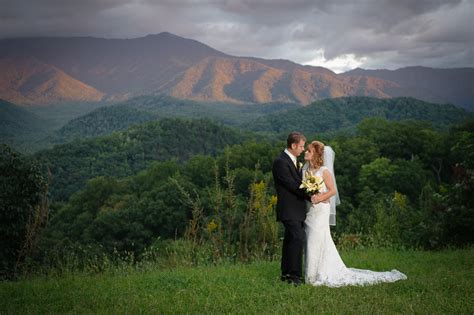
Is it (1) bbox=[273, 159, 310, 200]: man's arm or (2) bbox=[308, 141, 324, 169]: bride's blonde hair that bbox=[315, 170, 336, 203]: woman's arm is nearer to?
(2) bbox=[308, 141, 324, 169]: bride's blonde hair

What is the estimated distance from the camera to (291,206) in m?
6.22

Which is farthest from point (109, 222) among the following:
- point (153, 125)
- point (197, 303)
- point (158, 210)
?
point (153, 125)

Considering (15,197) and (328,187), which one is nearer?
(328,187)

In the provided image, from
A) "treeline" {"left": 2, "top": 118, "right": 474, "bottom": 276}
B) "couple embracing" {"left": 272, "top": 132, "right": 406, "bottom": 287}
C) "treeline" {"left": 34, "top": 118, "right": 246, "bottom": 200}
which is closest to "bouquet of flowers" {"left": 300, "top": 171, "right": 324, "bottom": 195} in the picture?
"couple embracing" {"left": 272, "top": 132, "right": 406, "bottom": 287}

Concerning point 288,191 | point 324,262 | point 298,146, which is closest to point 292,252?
point 324,262

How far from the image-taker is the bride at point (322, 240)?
20.5ft

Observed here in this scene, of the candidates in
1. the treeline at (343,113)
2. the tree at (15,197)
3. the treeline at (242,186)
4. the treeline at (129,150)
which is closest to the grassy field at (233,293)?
the treeline at (242,186)

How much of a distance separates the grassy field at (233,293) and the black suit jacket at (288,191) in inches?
35.1

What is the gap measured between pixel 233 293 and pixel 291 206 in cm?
142

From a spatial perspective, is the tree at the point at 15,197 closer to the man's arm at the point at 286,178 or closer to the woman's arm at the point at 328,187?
the man's arm at the point at 286,178

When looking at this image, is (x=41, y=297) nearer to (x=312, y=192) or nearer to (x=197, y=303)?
(x=197, y=303)

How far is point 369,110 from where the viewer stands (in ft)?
577

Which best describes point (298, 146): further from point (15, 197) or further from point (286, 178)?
point (15, 197)

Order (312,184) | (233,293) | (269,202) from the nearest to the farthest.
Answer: (233,293) < (312,184) < (269,202)
